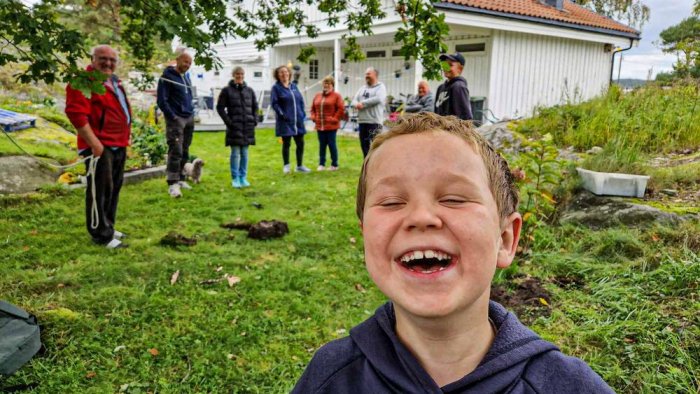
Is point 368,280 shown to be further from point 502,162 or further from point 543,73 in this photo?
point 543,73

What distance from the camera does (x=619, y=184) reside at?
5105 millimetres

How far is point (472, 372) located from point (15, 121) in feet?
35.7

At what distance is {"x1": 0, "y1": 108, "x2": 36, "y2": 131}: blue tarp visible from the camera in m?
9.35

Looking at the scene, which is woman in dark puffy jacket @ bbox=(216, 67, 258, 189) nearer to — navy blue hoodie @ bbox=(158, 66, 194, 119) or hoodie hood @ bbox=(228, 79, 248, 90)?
hoodie hood @ bbox=(228, 79, 248, 90)

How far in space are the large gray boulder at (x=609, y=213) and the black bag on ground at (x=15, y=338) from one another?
4695 mm

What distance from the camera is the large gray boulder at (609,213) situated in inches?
180

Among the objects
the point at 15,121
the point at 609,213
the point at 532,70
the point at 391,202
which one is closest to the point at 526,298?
the point at 609,213

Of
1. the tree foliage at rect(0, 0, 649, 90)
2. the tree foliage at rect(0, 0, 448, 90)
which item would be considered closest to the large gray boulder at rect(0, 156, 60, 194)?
the tree foliage at rect(0, 0, 649, 90)

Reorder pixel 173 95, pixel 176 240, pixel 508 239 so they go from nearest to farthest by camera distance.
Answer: pixel 508 239, pixel 176 240, pixel 173 95

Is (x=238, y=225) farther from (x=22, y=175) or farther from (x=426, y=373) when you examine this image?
(x=426, y=373)

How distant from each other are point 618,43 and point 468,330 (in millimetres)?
21097

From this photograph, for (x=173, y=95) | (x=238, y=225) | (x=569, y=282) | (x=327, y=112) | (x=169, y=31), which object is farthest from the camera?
(x=327, y=112)

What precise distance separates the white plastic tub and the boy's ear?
13.9 feet

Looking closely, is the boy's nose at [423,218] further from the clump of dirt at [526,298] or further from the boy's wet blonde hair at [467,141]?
the clump of dirt at [526,298]
